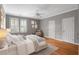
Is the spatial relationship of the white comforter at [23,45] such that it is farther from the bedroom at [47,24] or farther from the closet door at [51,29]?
the closet door at [51,29]

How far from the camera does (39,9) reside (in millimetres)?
1802

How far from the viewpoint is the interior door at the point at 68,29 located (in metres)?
1.79

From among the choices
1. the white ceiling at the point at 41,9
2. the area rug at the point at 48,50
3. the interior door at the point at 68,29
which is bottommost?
the area rug at the point at 48,50

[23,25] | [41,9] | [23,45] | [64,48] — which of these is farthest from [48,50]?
[41,9]

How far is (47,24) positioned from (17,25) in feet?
1.83

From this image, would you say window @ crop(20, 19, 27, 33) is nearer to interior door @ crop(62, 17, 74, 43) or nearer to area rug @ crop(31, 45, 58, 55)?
area rug @ crop(31, 45, 58, 55)

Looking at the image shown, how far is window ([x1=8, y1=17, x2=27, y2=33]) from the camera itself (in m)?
1.75

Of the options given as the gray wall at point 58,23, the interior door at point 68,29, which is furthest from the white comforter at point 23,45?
the interior door at point 68,29

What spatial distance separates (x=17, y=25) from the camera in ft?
5.87

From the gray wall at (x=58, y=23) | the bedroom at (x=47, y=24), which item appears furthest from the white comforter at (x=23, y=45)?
the gray wall at (x=58, y=23)

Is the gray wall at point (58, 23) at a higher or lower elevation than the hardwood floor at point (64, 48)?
higher

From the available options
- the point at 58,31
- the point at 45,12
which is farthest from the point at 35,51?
the point at 45,12

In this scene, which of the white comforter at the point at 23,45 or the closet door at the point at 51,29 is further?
the closet door at the point at 51,29

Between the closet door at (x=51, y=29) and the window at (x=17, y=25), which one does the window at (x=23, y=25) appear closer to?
the window at (x=17, y=25)
